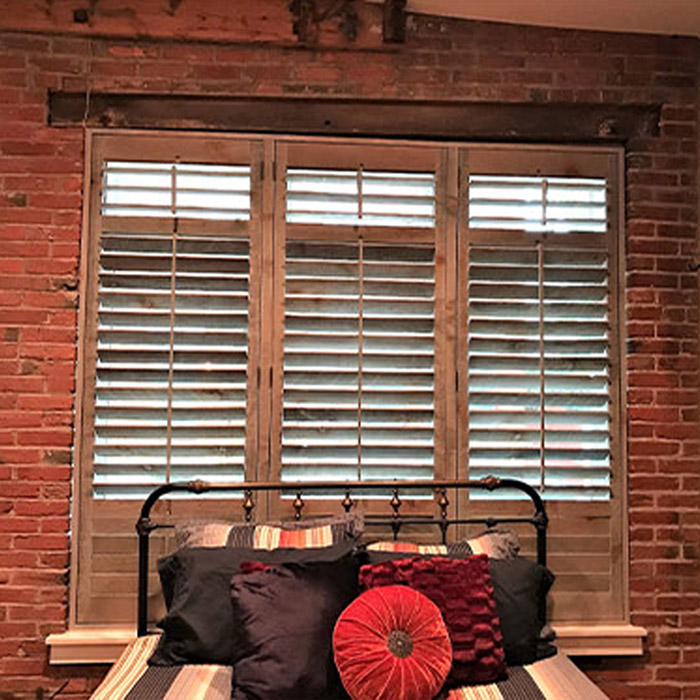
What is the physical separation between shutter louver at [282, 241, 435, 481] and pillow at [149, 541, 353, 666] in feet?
1.70

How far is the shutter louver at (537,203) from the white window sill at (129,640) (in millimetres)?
1516

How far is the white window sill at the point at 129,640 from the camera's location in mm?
3197

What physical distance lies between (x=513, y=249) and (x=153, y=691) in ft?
6.67

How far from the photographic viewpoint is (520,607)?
9.34 feet

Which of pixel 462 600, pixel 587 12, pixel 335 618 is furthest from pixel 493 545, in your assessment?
pixel 587 12

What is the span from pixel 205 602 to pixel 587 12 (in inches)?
98.6

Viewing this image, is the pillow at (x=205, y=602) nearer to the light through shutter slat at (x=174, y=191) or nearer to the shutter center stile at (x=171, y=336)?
the shutter center stile at (x=171, y=336)

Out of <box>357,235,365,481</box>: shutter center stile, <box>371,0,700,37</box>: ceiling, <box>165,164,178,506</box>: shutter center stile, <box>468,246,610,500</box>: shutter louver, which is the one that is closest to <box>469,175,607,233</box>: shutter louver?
<box>468,246,610,500</box>: shutter louver

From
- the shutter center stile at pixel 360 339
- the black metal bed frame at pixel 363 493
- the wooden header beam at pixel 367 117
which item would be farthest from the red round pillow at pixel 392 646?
the wooden header beam at pixel 367 117

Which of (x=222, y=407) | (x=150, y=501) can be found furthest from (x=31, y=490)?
(x=222, y=407)

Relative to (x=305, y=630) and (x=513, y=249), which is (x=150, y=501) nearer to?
(x=305, y=630)

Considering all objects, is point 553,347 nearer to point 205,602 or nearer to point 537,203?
point 537,203

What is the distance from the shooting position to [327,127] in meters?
3.48

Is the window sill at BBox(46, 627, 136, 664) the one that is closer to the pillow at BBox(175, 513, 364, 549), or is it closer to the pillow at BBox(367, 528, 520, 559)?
the pillow at BBox(175, 513, 364, 549)
